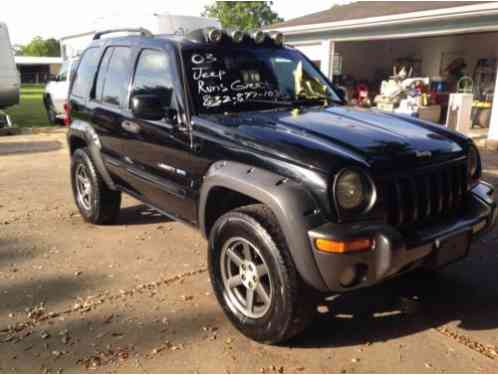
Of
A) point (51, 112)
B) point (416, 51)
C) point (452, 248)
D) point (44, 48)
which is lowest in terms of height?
point (51, 112)

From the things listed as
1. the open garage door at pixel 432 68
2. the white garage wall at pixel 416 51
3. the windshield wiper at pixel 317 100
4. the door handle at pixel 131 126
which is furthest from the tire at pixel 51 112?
the windshield wiper at pixel 317 100

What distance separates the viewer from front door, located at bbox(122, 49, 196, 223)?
3.54m

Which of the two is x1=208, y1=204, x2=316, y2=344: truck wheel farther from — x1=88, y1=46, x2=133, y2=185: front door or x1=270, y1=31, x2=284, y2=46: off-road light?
x1=270, y1=31, x2=284, y2=46: off-road light

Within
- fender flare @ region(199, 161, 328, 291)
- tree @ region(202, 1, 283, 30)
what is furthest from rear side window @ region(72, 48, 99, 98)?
tree @ region(202, 1, 283, 30)

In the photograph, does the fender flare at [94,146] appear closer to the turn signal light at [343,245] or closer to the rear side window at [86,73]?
the rear side window at [86,73]

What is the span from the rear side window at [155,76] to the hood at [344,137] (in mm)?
486

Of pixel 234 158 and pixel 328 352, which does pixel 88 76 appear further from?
pixel 328 352

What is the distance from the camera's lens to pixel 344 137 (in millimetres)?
2939

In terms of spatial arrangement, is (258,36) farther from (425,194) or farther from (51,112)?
(51,112)

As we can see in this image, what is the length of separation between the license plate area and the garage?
5.98 meters

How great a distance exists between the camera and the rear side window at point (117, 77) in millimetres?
4242

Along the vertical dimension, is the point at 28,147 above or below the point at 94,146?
below

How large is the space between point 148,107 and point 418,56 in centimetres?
1651

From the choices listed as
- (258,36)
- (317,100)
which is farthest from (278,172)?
(258,36)
